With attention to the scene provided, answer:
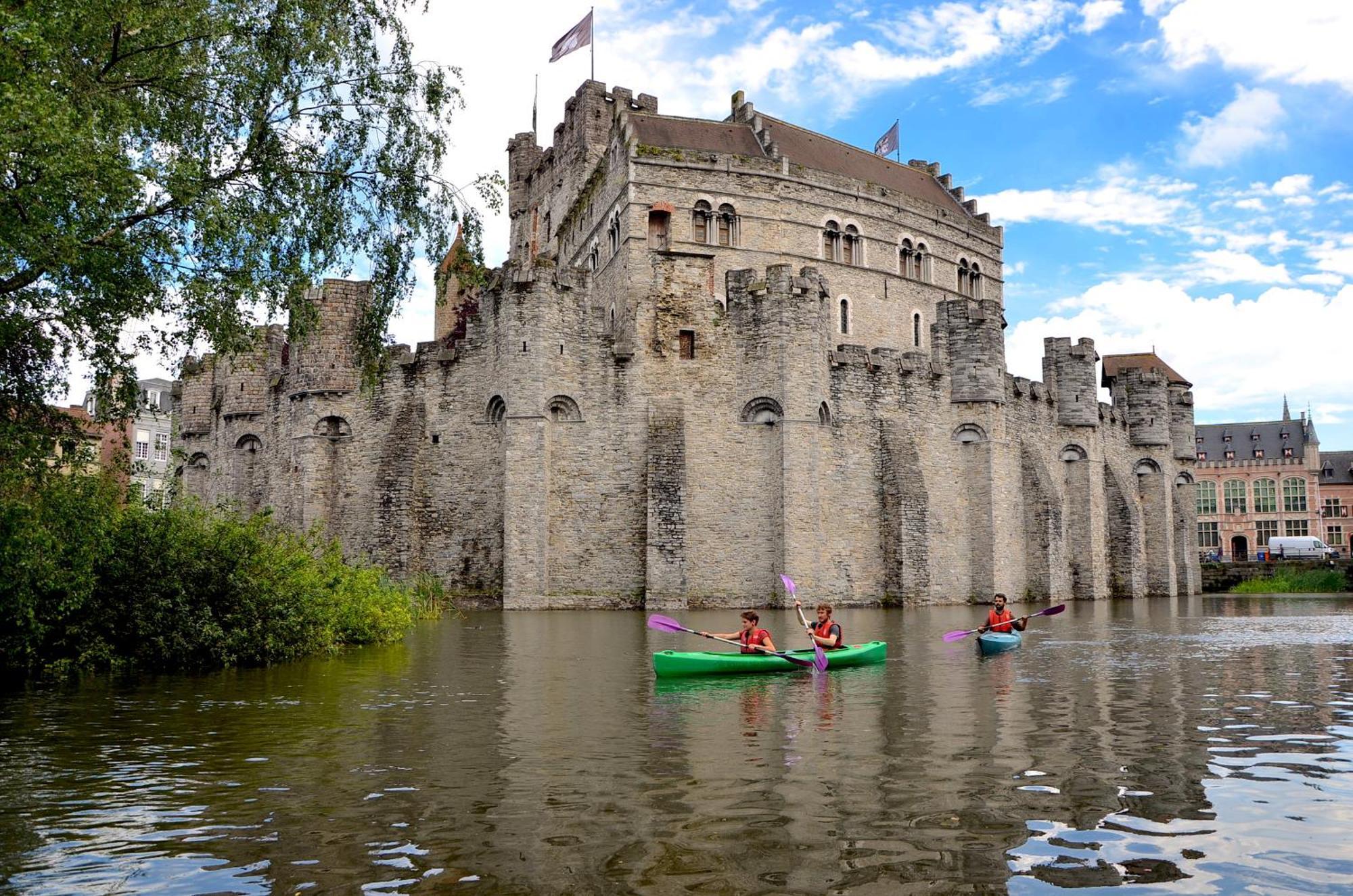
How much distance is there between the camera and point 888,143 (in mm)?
58188

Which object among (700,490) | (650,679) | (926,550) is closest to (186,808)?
(650,679)

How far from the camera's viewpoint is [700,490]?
3023 cm

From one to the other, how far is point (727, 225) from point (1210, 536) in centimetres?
5292

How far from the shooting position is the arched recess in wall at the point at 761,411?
101 ft

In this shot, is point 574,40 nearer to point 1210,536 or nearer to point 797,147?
point 797,147

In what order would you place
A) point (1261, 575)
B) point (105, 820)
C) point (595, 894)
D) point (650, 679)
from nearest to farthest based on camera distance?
point (595, 894) → point (105, 820) → point (650, 679) → point (1261, 575)

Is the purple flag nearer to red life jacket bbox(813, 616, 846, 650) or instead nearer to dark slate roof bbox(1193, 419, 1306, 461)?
red life jacket bbox(813, 616, 846, 650)

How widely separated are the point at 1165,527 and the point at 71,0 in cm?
4209

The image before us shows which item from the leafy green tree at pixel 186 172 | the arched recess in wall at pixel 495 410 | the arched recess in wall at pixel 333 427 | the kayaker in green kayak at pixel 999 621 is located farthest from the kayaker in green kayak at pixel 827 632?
the arched recess in wall at pixel 333 427

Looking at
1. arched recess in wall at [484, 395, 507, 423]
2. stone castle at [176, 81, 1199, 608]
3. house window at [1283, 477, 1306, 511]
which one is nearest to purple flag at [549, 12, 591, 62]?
stone castle at [176, 81, 1199, 608]

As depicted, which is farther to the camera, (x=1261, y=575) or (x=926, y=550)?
(x=1261, y=575)

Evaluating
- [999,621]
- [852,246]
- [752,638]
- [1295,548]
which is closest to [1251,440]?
[1295,548]

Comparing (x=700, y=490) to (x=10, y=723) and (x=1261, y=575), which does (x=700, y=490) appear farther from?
(x=1261, y=575)

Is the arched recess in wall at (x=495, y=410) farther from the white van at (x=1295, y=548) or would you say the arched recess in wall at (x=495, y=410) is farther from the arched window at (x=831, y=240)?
the white van at (x=1295, y=548)
